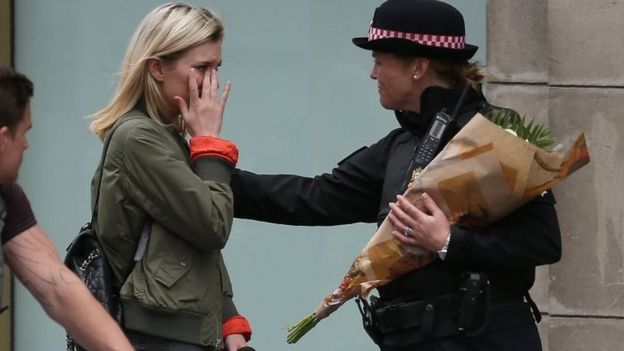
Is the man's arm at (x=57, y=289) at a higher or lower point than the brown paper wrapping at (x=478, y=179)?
lower

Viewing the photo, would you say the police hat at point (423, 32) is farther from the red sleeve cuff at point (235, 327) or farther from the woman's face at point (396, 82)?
the red sleeve cuff at point (235, 327)

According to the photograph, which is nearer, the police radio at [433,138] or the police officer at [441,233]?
the police officer at [441,233]

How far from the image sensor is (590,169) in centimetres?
652

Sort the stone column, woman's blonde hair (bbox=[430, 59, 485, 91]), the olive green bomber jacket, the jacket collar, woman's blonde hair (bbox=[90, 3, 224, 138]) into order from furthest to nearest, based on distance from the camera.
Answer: the stone column, woman's blonde hair (bbox=[430, 59, 485, 91]), the jacket collar, woman's blonde hair (bbox=[90, 3, 224, 138]), the olive green bomber jacket

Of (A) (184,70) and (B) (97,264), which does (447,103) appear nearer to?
(A) (184,70)

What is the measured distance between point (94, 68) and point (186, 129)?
7.53 feet

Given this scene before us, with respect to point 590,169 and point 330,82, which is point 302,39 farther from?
point 590,169

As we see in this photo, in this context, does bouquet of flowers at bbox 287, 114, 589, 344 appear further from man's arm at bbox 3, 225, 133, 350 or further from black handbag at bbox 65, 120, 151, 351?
man's arm at bbox 3, 225, 133, 350

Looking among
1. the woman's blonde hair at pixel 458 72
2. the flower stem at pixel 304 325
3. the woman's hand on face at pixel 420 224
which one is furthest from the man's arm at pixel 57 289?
the woman's blonde hair at pixel 458 72

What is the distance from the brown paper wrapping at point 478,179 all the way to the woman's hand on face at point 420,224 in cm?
3

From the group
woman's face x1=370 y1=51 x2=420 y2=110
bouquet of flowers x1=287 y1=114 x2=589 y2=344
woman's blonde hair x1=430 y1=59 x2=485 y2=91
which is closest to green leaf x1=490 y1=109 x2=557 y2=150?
bouquet of flowers x1=287 y1=114 x2=589 y2=344

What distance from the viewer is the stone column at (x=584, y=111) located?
21.4 feet

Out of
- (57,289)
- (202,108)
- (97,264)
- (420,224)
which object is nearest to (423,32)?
(420,224)

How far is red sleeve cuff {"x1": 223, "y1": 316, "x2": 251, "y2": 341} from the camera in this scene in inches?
183
